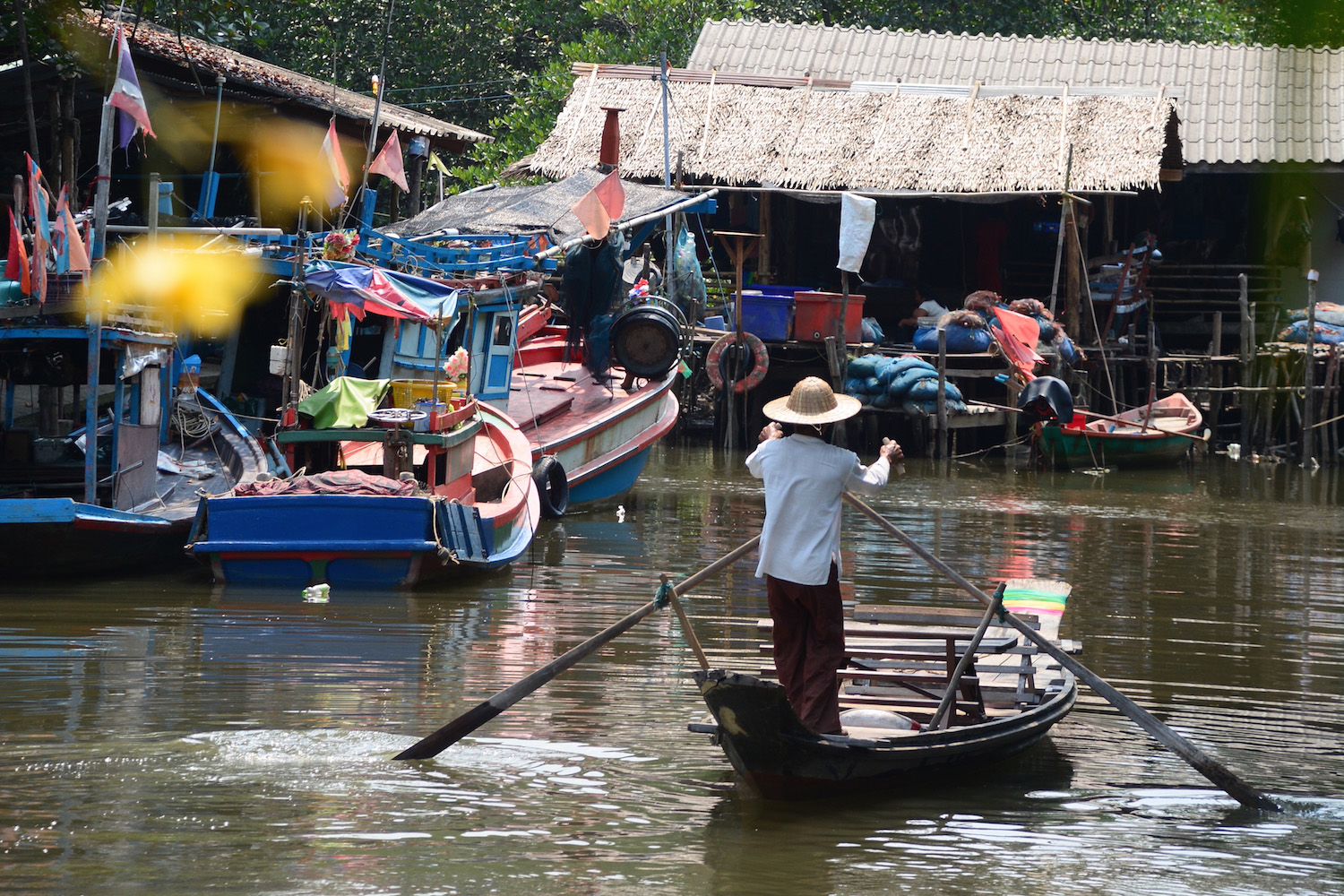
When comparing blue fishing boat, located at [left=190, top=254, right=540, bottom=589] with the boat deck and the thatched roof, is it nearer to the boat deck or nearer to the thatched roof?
the boat deck

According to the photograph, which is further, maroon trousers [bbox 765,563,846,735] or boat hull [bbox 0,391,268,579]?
boat hull [bbox 0,391,268,579]

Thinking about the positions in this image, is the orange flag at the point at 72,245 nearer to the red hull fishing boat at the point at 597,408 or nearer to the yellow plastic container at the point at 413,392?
the yellow plastic container at the point at 413,392

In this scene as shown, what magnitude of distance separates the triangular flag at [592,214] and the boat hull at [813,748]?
31.3 feet

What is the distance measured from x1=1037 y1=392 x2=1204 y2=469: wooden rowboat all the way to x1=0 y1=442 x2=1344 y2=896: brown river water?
8129mm

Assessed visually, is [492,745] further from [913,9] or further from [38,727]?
[913,9]

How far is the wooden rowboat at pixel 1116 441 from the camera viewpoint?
20.1 meters

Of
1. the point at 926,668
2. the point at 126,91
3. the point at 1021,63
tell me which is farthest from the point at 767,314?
the point at 926,668

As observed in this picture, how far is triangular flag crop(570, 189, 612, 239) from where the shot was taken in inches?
579

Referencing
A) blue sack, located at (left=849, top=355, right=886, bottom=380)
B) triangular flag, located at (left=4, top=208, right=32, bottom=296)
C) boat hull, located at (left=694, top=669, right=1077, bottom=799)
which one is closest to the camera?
boat hull, located at (left=694, top=669, right=1077, bottom=799)

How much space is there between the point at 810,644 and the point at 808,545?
0.43 meters

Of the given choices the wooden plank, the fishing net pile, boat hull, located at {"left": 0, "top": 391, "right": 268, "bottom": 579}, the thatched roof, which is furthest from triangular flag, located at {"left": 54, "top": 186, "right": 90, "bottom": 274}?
the fishing net pile

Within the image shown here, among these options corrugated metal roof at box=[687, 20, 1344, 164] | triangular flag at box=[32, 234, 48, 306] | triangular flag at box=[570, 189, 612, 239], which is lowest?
triangular flag at box=[32, 234, 48, 306]

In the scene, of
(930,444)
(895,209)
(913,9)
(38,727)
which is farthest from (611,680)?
(913,9)

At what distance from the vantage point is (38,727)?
21.8 feet
